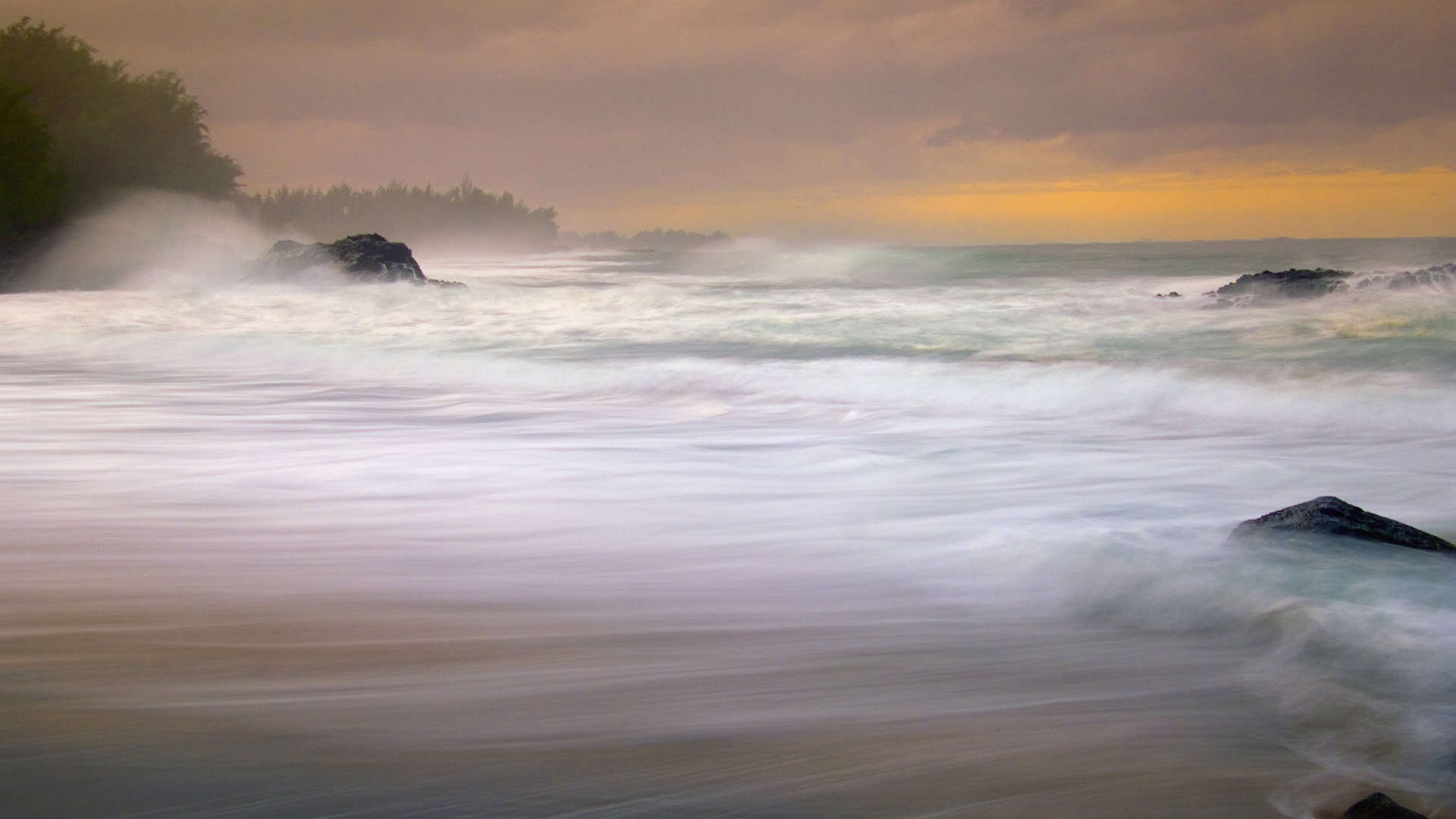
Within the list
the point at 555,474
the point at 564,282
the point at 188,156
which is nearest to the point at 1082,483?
the point at 555,474

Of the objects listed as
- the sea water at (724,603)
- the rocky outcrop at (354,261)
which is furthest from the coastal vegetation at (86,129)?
the sea water at (724,603)

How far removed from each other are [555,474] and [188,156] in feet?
102

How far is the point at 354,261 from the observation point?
62.4 feet

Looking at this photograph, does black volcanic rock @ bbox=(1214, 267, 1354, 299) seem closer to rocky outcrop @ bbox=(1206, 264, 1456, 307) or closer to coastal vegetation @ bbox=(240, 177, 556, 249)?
rocky outcrop @ bbox=(1206, 264, 1456, 307)

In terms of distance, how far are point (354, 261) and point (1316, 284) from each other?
12.6 m

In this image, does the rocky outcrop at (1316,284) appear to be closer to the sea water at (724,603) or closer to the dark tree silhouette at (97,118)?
the sea water at (724,603)

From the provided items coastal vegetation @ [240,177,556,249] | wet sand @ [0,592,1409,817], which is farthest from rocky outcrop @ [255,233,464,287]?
coastal vegetation @ [240,177,556,249]

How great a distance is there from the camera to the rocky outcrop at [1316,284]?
12.7m

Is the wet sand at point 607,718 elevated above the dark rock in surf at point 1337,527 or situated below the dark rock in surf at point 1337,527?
below

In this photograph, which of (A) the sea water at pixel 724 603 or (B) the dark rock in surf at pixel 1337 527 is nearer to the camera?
(A) the sea water at pixel 724 603

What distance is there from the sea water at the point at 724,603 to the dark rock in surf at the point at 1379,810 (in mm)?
127

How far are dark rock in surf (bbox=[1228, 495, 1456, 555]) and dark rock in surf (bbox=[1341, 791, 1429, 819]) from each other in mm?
1419

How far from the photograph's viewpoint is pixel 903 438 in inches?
A: 209

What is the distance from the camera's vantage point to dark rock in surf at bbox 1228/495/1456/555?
281 centimetres
